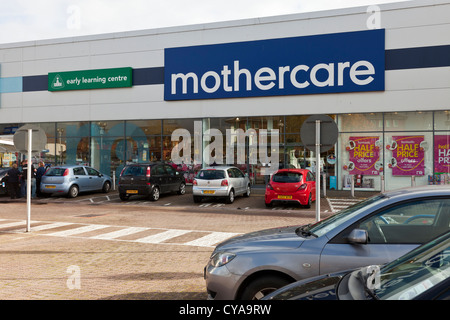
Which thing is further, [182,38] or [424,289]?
[182,38]

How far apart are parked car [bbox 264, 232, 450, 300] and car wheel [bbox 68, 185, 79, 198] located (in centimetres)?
1757

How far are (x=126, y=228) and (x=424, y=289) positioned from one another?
9.60 m

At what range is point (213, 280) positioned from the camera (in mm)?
4051

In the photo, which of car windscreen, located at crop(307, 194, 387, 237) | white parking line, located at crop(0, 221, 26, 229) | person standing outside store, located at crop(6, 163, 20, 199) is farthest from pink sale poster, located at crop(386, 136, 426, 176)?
person standing outside store, located at crop(6, 163, 20, 199)

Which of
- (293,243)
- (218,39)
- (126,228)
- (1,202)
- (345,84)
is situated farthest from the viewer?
(218,39)

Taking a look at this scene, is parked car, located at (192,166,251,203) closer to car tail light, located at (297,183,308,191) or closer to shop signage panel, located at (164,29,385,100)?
car tail light, located at (297,183,308,191)

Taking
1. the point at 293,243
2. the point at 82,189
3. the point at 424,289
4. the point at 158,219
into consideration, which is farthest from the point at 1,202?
the point at 424,289

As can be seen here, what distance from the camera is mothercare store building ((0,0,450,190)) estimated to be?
66.2 feet

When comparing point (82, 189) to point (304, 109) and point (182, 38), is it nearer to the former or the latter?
point (182, 38)
